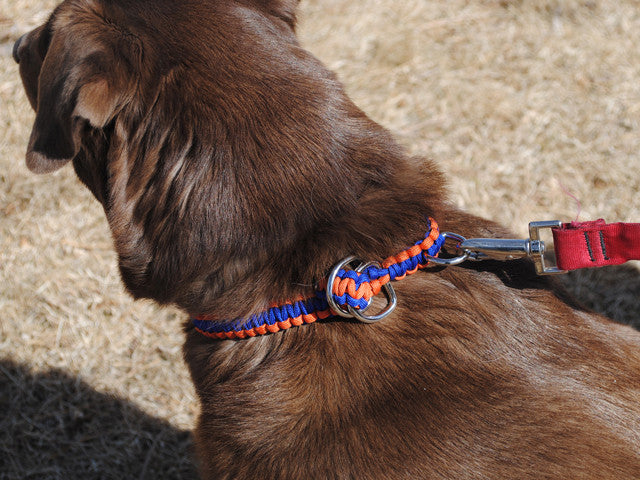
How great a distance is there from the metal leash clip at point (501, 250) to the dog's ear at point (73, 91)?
1.00 meters

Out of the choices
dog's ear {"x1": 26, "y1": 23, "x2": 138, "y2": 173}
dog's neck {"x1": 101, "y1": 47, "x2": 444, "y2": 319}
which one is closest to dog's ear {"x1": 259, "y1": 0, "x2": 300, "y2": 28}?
dog's neck {"x1": 101, "y1": 47, "x2": 444, "y2": 319}

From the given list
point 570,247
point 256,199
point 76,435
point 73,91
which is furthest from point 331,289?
point 76,435

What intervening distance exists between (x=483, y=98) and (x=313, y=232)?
3.10m

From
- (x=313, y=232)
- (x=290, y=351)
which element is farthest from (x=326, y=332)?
(x=313, y=232)

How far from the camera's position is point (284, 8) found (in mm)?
2154

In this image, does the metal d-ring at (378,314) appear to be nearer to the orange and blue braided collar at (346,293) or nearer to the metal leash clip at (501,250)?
the orange and blue braided collar at (346,293)

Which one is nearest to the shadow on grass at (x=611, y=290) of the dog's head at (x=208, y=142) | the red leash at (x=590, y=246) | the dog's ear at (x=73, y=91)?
the red leash at (x=590, y=246)

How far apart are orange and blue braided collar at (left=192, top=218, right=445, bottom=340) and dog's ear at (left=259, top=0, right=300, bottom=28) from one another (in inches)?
33.7

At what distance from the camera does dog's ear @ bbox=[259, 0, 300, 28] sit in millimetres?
2109

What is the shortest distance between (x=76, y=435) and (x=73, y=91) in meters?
2.24

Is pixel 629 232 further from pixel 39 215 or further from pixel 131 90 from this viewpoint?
pixel 39 215

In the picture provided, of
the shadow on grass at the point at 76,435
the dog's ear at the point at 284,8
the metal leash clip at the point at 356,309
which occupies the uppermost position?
the dog's ear at the point at 284,8

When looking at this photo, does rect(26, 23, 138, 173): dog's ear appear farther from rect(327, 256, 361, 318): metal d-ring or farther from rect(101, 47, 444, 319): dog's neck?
rect(327, 256, 361, 318): metal d-ring

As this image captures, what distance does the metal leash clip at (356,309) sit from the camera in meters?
1.73
